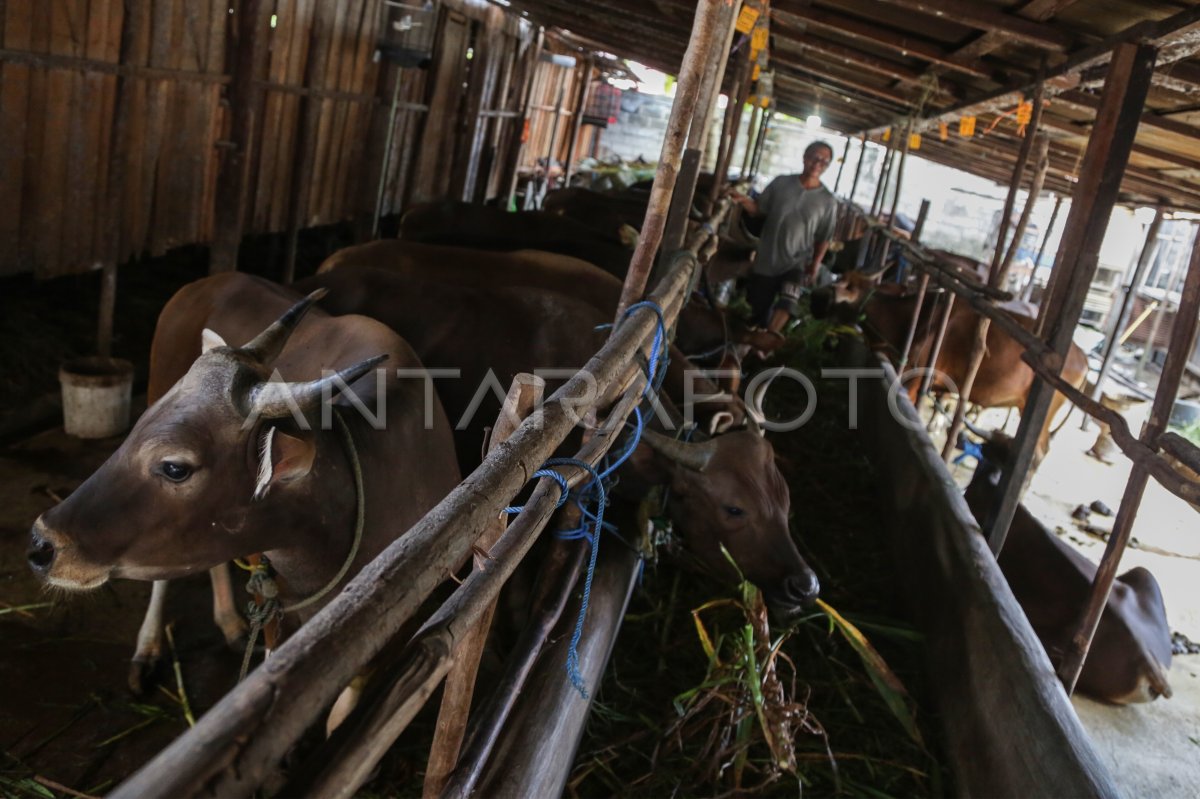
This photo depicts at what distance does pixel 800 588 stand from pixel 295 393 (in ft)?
8.65

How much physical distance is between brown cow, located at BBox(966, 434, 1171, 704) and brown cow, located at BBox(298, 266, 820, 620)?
1.55 metres

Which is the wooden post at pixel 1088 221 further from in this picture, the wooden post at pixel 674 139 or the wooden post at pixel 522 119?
the wooden post at pixel 522 119

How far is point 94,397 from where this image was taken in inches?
216

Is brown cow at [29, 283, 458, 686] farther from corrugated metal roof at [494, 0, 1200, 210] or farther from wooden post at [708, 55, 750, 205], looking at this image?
wooden post at [708, 55, 750, 205]

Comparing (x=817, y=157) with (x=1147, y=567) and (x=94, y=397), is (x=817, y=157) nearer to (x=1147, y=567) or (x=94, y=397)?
(x=1147, y=567)

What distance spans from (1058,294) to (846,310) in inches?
233

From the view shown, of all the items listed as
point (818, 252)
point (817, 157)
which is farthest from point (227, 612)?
point (818, 252)

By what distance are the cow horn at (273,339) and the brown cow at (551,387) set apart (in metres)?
1.32

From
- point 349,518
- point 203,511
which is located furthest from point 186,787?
point 349,518

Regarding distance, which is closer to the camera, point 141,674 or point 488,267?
point 141,674

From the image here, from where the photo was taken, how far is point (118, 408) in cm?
561

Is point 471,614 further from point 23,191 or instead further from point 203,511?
point 23,191

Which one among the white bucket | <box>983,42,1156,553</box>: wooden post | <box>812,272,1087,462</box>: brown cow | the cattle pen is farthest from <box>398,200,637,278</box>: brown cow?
<box>983,42,1156,553</box>: wooden post

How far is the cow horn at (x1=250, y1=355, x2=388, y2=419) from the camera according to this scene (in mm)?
2648
